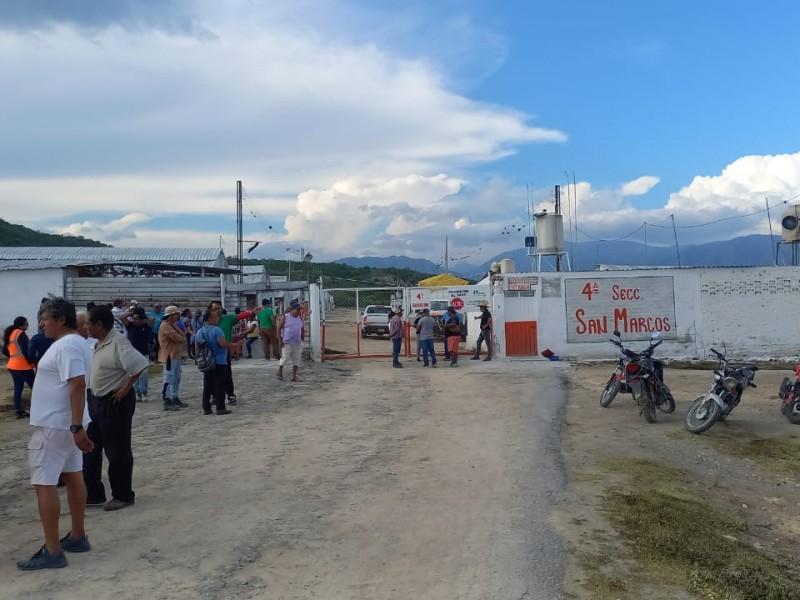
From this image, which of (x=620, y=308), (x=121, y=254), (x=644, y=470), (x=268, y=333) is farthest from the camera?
(x=121, y=254)

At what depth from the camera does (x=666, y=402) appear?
1170cm

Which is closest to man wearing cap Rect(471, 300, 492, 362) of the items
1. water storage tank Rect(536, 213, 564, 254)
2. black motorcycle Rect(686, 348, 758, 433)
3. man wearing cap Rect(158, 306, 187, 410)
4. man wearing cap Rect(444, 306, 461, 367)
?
man wearing cap Rect(444, 306, 461, 367)

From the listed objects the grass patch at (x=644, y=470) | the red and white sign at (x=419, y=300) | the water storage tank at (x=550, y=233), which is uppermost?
the water storage tank at (x=550, y=233)

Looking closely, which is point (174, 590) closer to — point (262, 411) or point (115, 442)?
point (115, 442)

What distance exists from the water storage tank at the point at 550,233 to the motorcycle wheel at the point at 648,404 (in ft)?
43.4

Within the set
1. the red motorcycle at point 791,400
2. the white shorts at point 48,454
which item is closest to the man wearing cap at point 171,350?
the white shorts at point 48,454

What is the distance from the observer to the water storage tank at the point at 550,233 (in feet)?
78.8

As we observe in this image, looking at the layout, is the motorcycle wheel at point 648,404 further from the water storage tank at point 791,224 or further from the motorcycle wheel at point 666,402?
the water storage tank at point 791,224

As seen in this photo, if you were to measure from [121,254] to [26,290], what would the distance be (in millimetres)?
21846

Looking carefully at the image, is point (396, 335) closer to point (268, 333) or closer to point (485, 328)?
point (485, 328)

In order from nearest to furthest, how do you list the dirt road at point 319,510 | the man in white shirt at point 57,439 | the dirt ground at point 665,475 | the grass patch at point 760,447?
the dirt road at point 319,510 → the man in white shirt at point 57,439 → the dirt ground at point 665,475 → the grass patch at point 760,447

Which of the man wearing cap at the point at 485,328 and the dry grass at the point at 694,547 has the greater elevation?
the man wearing cap at the point at 485,328

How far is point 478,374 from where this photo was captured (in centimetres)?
1708

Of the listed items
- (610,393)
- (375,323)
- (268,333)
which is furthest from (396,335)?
(375,323)
